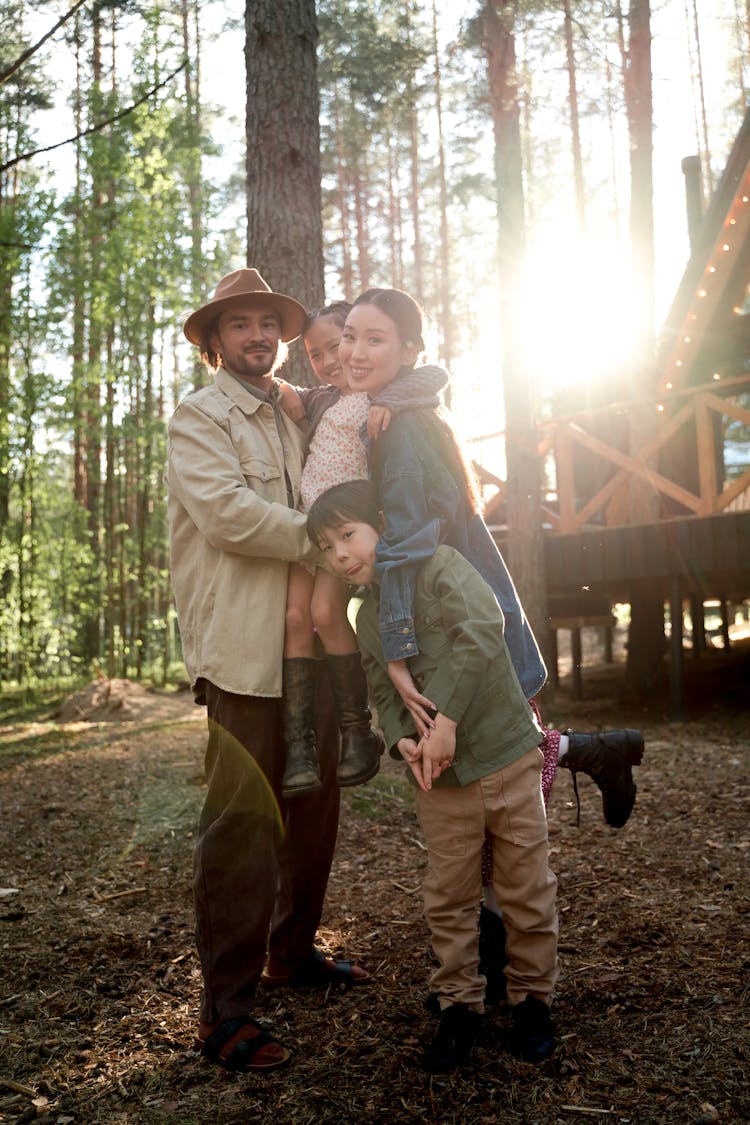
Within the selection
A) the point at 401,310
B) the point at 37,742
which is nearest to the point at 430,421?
the point at 401,310

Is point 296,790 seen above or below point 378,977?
above

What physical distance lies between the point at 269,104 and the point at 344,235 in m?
16.9

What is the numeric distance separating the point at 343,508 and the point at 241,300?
88cm

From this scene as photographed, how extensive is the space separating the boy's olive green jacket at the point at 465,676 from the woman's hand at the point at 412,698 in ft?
0.10

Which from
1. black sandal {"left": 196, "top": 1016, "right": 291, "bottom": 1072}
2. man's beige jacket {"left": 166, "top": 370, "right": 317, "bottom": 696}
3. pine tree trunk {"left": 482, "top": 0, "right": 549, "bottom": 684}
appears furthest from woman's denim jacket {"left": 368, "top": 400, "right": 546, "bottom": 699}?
pine tree trunk {"left": 482, "top": 0, "right": 549, "bottom": 684}

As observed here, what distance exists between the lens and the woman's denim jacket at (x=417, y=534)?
249 centimetres

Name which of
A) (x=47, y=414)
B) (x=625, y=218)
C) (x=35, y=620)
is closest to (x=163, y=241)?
(x=47, y=414)

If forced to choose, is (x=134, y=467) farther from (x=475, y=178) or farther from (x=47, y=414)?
(x=475, y=178)

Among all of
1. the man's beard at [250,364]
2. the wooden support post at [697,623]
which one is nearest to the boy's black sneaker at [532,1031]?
the man's beard at [250,364]

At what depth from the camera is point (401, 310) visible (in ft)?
9.16

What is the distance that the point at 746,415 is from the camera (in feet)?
25.9

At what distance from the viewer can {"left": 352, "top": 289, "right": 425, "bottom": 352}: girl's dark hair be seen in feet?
9.07

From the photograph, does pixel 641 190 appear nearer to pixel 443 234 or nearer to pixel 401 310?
pixel 443 234

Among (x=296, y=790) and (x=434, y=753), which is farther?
(x=296, y=790)
